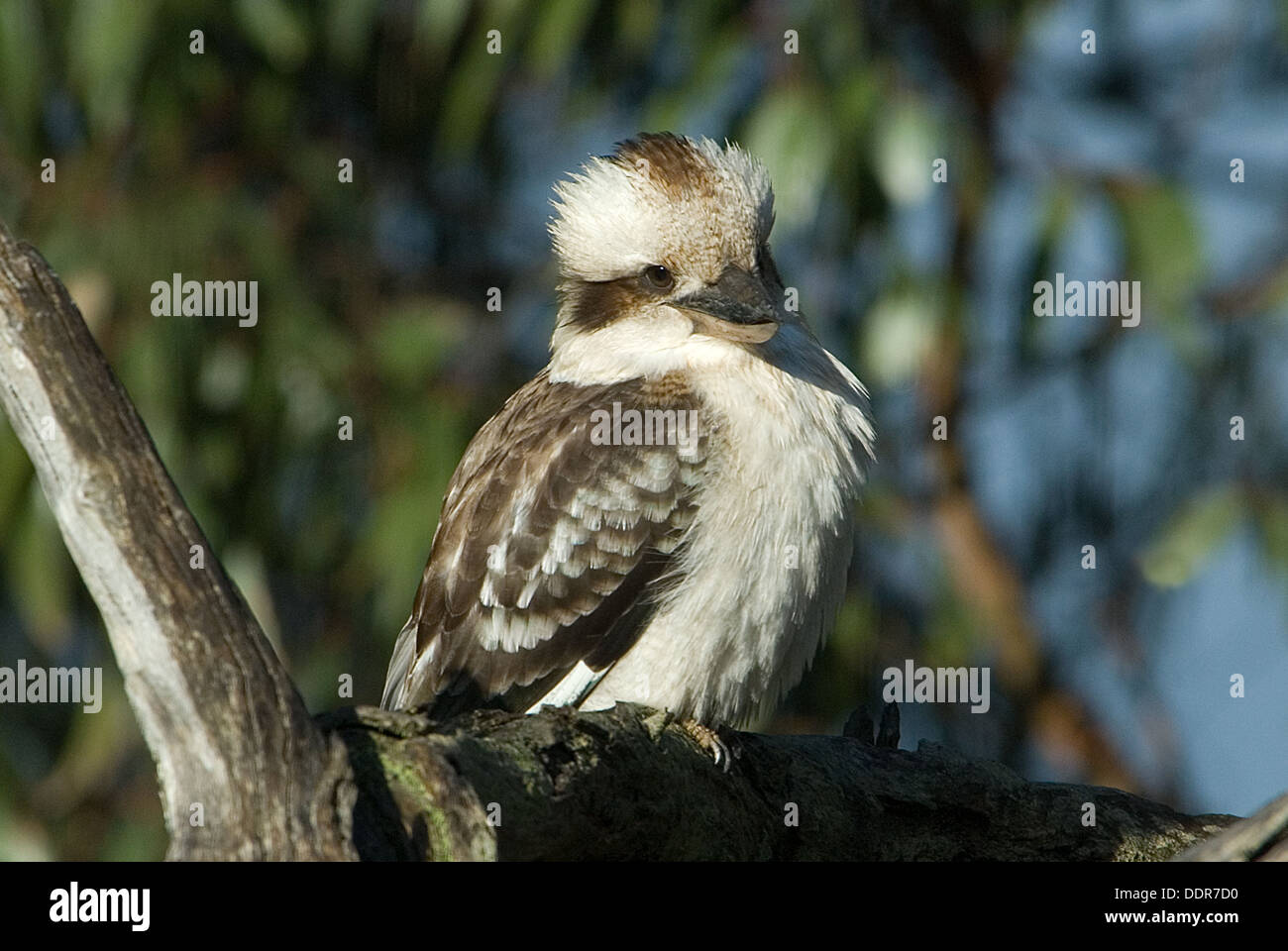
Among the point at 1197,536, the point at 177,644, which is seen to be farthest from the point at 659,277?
the point at 1197,536

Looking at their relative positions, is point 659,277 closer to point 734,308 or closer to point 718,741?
point 734,308

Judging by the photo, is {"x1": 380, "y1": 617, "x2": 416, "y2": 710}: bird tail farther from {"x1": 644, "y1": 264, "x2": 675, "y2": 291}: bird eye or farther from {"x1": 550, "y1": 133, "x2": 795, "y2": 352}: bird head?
{"x1": 644, "y1": 264, "x2": 675, "y2": 291}: bird eye

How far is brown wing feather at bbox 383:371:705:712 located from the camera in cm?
288

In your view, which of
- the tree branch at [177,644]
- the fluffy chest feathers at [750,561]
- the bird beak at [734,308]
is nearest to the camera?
the tree branch at [177,644]

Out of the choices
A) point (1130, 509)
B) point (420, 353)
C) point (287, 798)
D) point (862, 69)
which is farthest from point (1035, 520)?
point (287, 798)

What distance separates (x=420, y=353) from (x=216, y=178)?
804mm

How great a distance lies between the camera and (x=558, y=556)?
9.60 ft

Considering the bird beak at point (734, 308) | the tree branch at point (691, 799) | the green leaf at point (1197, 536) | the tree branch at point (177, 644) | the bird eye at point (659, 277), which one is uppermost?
the bird eye at point (659, 277)

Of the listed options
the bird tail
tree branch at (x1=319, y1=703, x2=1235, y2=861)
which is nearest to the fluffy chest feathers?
tree branch at (x1=319, y1=703, x2=1235, y2=861)

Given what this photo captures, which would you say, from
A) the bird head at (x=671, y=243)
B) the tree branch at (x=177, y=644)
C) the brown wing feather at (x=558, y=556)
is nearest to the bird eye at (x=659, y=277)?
the bird head at (x=671, y=243)

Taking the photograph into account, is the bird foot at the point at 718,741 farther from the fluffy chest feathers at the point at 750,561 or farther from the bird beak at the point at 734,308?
the bird beak at the point at 734,308

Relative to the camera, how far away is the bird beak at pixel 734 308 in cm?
292

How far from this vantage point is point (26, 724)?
17.7 feet

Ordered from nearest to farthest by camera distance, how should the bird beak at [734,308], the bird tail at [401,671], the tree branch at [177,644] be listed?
the tree branch at [177,644] → the bird beak at [734,308] → the bird tail at [401,671]
